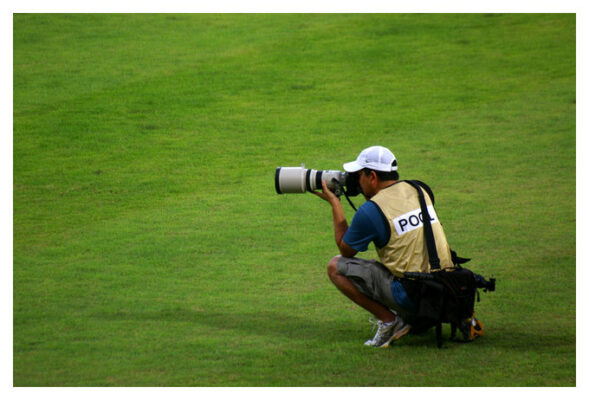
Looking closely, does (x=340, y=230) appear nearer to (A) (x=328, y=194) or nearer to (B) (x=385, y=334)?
(A) (x=328, y=194)

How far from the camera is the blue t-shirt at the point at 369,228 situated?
159 inches

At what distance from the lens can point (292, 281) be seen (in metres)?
5.11

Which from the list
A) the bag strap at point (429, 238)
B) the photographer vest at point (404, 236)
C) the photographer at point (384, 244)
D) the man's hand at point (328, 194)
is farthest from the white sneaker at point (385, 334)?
the man's hand at point (328, 194)

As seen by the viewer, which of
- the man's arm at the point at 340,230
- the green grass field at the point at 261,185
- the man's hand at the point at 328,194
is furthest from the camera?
the man's hand at the point at 328,194

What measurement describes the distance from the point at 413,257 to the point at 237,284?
56.3 inches

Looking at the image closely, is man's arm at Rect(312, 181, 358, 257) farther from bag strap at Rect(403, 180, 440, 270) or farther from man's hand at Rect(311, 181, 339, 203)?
bag strap at Rect(403, 180, 440, 270)

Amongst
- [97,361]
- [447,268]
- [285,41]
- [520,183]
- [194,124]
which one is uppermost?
[285,41]

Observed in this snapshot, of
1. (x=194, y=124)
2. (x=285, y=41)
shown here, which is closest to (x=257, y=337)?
(x=194, y=124)

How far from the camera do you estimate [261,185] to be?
22.5 ft

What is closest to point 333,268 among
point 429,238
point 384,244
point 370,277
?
point 370,277

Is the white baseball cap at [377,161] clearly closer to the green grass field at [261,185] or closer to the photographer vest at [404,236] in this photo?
the photographer vest at [404,236]

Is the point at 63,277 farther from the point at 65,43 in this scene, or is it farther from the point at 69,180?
the point at 65,43

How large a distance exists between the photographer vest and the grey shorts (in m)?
0.06

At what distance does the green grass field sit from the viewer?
159 inches
